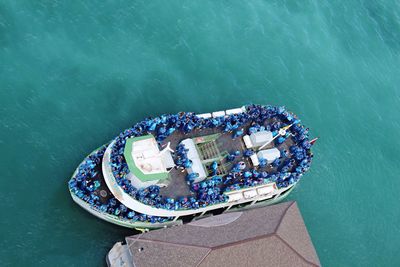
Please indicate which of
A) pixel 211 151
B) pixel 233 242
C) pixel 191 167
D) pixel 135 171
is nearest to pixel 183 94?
pixel 211 151

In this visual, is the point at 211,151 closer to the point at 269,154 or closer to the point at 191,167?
the point at 191,167

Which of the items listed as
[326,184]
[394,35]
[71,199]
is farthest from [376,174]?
[71,199]

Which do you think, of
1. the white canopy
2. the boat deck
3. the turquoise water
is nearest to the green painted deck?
the boat deck

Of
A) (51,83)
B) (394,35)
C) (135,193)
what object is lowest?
(135,193)

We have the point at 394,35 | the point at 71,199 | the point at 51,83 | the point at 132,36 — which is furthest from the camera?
the point at 394,35

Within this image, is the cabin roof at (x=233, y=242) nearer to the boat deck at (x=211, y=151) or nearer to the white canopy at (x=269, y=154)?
the boat deck at (x=211, y=151)

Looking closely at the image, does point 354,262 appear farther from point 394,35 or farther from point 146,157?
point 394,35
